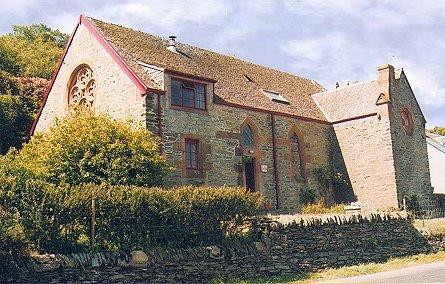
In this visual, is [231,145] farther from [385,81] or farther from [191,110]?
[385,81]

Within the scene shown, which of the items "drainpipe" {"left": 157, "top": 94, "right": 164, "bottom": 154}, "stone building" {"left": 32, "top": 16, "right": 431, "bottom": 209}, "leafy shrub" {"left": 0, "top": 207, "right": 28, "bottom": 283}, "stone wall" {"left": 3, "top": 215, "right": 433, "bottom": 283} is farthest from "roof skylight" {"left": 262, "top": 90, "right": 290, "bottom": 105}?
"leafy shrub" {"left": 0, "top": 207, "right": 28, "bottom": 283}

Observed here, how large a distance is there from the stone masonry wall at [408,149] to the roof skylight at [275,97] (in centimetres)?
656

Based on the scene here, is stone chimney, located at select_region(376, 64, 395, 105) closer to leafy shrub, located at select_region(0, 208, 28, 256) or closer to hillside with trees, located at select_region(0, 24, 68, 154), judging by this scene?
hillside with trees, located at select_region(0, 24, 68, 154)

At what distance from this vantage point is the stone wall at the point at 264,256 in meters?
14.2

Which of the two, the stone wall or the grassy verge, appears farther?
the grassy verge

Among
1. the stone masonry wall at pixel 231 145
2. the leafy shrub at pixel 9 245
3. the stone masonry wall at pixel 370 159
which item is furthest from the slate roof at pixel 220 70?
the leafy shrub at pixel 9 245

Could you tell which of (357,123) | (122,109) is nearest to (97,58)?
(122,109)

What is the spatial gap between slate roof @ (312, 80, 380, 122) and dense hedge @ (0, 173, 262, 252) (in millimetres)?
17561

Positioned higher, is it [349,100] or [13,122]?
[349,100]

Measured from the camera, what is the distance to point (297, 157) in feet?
103

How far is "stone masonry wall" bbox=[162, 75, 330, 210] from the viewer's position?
24484 mm

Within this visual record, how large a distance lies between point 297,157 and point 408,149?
7867mm

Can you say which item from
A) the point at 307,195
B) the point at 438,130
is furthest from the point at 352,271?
the point at 438,130

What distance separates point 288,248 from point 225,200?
11.0 feet
